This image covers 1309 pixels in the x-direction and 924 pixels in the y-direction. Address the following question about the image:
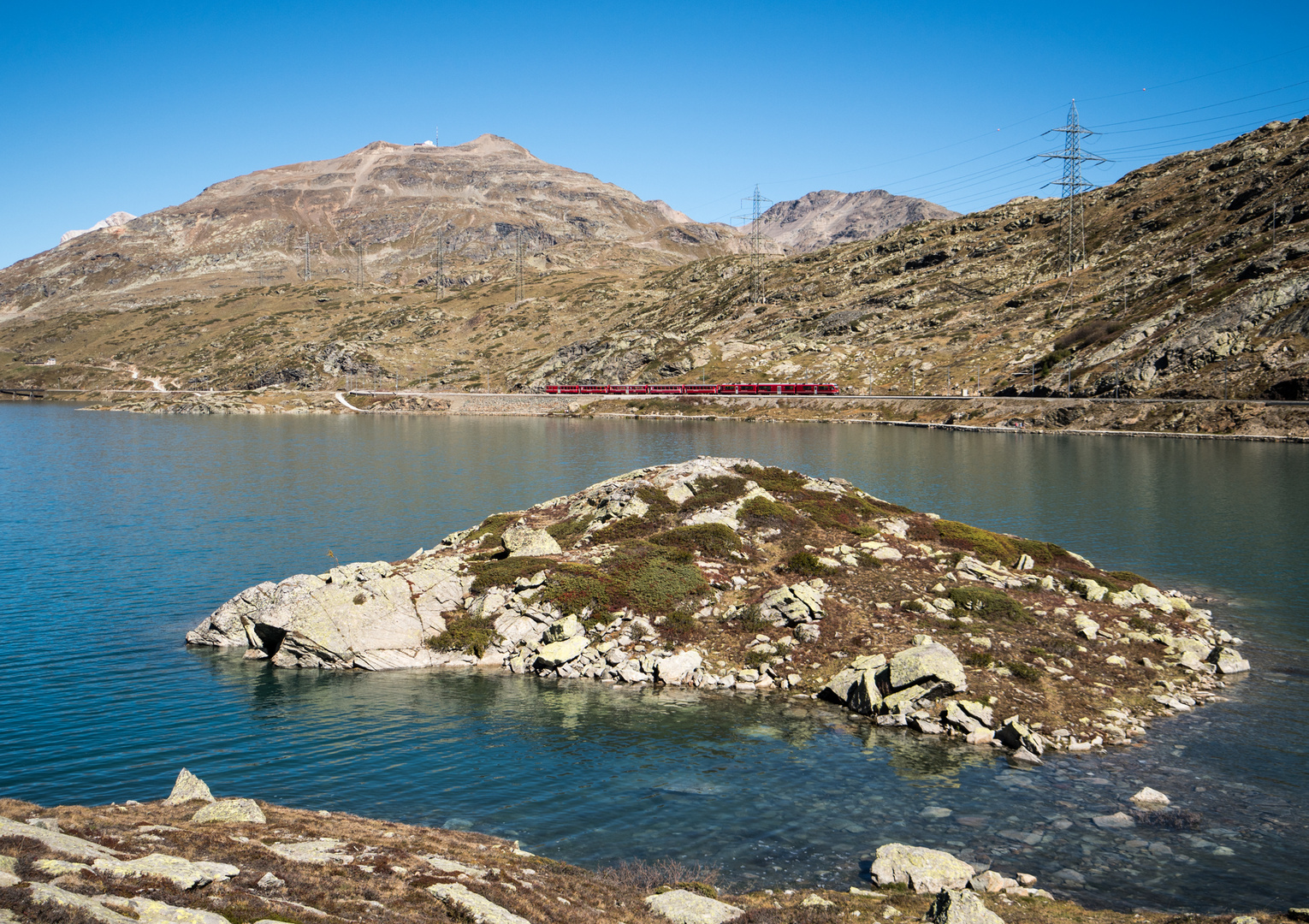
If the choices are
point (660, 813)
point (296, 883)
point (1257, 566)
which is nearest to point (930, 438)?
point (1257, 566)

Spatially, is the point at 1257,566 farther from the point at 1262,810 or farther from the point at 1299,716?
the point at 1262,810

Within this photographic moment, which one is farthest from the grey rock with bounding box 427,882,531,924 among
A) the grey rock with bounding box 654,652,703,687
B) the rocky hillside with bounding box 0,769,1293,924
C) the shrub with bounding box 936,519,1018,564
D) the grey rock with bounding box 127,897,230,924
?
the shrub with bounding box 936,519,1018,564

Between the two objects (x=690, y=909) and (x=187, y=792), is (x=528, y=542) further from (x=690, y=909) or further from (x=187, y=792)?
(x=690, y=909)

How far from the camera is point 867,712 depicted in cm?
3397

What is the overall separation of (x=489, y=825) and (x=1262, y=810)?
25.4 meters

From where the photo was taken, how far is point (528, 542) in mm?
50281

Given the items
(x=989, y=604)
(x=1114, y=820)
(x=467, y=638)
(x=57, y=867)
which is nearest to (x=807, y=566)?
(x=989, y=604)

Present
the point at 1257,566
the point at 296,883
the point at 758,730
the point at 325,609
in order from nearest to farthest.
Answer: the point at 296,883, the point at 758,730, the point at 325,609, the point at 1257,566

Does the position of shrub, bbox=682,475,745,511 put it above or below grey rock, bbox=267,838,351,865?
above

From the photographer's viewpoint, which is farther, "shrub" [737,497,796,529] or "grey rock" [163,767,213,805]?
"shrub" [737,497,796,529]

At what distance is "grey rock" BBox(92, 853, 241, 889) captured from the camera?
1453cm

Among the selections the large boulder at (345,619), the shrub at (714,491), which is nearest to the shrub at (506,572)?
the large boulder at (345,619)

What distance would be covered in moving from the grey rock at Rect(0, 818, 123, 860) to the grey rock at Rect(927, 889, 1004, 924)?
1769 centimetres

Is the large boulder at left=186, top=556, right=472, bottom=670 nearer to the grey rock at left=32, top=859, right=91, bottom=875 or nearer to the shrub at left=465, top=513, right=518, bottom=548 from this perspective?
A: the shrub at left=465, top=513, right=518, bottom=548
